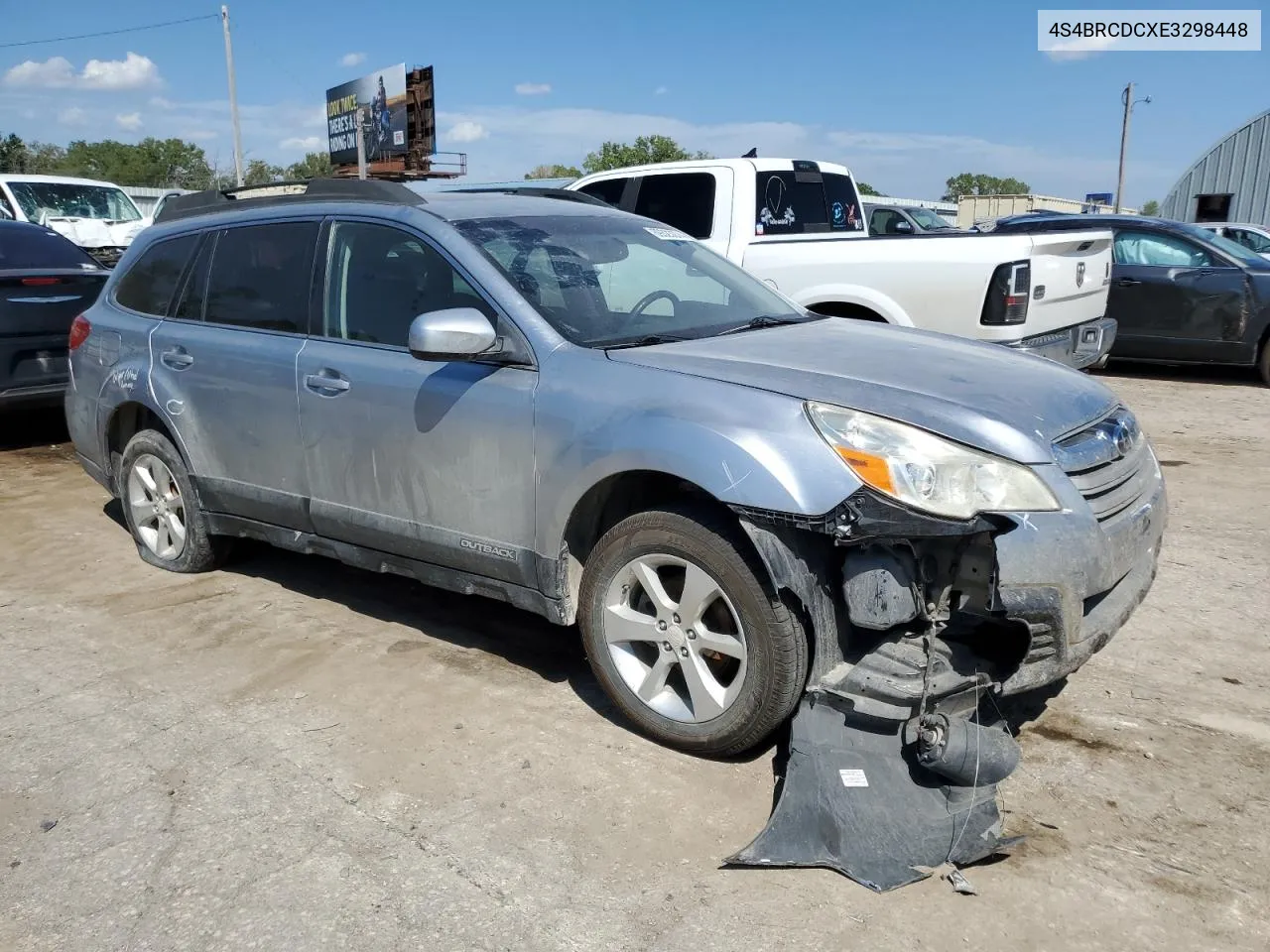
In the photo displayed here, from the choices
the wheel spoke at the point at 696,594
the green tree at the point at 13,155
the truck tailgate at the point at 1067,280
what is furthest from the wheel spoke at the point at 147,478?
the green tree at the point at 13,155

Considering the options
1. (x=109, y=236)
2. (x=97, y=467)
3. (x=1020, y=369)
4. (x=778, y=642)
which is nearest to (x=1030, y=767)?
(x=778, y=642)

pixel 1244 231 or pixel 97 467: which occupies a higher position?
pixel 1244 231

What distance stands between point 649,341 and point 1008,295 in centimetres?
385

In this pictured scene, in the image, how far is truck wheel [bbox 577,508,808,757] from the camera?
10.4 ft

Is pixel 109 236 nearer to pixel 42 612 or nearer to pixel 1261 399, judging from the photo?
pixel 42 612

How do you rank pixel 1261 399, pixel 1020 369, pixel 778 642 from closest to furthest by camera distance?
pixel 778 642 → pixel 1020 369 → pixel 1261 399

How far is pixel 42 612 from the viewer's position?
4902 mm

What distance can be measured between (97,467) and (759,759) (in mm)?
4071

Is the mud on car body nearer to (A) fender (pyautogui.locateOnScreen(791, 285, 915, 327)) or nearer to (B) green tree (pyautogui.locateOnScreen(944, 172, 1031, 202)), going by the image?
(A) fender (pyautogui.locateOnScreen(791, 285, 915, 327))

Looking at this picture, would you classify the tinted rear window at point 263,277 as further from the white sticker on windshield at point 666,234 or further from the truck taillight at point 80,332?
the white sticker on windshield at point 666,234

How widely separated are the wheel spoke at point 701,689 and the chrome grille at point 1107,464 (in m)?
1.24

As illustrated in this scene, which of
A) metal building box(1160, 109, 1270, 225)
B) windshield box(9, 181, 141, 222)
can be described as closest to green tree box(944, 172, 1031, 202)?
metal building box(1160, 109, 1270, 225)

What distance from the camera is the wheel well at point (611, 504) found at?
3432mm

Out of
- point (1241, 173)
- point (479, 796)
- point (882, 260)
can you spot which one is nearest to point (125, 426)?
point (479, 796)
